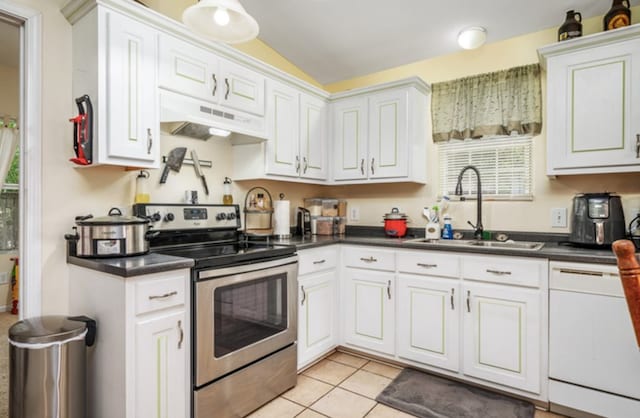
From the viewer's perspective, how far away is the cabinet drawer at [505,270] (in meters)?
2.06

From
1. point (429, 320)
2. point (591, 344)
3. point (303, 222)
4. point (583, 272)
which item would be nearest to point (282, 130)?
point (303, 222)

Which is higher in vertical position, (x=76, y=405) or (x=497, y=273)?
(x=497, y=273)

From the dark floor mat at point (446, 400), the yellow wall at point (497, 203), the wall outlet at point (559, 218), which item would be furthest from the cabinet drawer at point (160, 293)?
the wall outlet at point (559, 218)

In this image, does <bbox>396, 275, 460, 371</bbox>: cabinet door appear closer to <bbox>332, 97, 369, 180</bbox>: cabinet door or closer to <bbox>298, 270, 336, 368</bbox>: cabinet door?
<bbox>298, 270, 336, 368</bbox>: cabinet door

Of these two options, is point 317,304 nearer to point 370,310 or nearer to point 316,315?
point 316,315

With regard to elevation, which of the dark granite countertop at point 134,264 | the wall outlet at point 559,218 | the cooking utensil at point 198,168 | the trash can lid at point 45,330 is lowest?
the trash can lid at point 45,330

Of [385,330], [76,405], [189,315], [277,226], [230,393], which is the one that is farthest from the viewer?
[277,226]

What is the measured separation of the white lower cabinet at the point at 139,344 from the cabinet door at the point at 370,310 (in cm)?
137

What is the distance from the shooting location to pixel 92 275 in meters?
1.72

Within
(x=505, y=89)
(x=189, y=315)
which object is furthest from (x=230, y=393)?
(x=505, y=89)

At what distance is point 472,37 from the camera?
2672 millimetres

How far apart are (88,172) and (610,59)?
10.1 feet

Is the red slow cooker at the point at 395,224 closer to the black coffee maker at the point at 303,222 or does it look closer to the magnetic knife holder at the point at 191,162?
the black coffee maker at the point at 303,222

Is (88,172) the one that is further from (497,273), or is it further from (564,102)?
(564,102)
